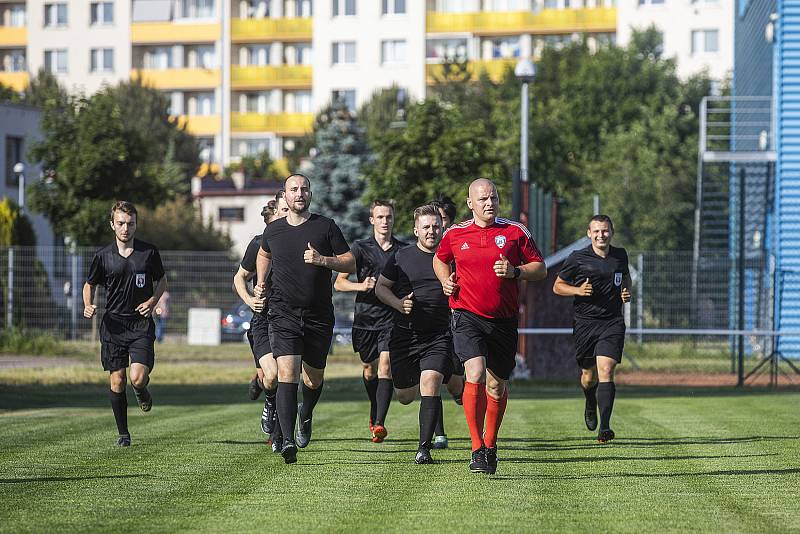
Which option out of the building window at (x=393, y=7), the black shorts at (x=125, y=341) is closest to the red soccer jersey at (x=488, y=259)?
the black shorts at (x=125, y=341)

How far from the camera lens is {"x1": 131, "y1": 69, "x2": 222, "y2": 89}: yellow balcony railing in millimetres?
86750

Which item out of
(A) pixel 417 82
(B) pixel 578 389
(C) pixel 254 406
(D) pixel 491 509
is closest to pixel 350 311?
(B) pixel 578 389

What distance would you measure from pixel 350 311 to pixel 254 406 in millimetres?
18022

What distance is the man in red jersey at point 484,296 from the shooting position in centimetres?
1046

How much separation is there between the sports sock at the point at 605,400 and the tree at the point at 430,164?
60.7ft

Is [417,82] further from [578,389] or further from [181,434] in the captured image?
[181,434]

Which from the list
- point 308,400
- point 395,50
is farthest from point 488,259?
point 395,50

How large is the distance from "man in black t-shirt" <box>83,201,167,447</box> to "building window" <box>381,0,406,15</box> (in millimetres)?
70829

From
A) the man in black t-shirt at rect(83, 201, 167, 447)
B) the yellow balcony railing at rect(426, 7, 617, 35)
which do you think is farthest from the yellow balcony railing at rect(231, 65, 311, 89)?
the man in black t-shirt at rect(83, 201, 167, 447)

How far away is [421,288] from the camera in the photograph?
1191cm

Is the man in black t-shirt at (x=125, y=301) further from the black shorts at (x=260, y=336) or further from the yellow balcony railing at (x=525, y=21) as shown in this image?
the yellow balcony railing at (x=525, y=21)

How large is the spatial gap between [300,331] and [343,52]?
241ft

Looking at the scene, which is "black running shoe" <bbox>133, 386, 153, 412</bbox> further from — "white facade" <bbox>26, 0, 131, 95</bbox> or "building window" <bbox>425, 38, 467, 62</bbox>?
"white facade" <bbox>26, 0, 131, 95</bbox>

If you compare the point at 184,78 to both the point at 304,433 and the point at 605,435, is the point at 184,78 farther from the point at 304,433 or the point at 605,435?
the point at 304,433
